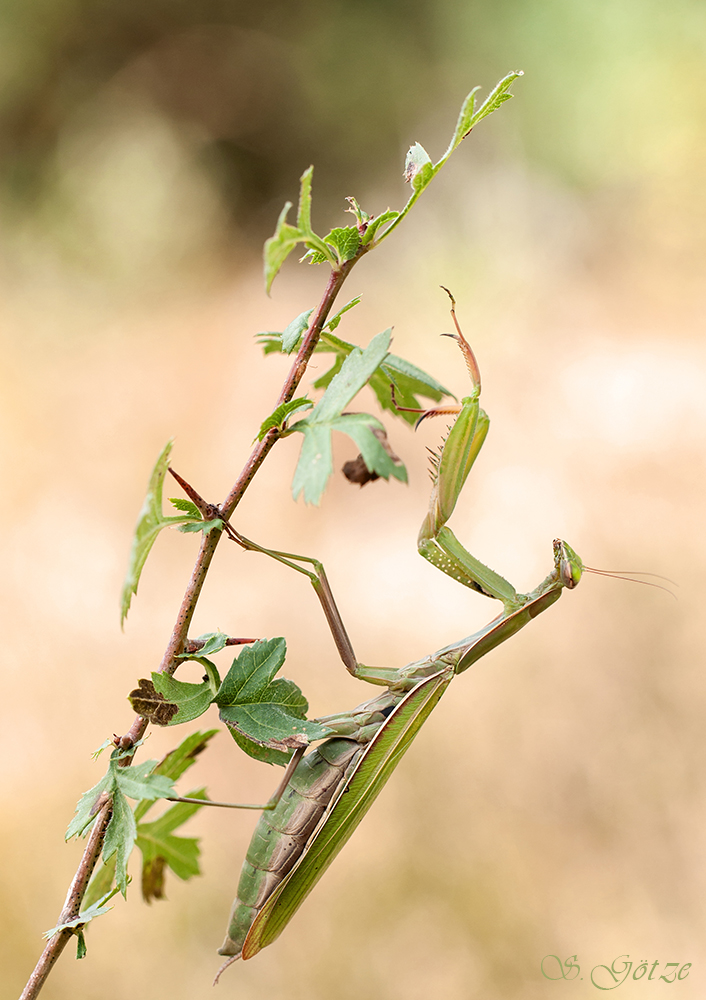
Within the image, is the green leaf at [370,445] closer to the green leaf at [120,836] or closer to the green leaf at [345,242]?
the green leaf at [345,242]

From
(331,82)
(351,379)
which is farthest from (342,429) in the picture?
(331,82)

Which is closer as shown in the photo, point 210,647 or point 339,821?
point 210,647

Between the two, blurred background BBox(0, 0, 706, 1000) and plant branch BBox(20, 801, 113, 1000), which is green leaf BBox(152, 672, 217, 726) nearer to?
plant branch BBox(20, 801, 113, 1000)

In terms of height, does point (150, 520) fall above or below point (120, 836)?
above

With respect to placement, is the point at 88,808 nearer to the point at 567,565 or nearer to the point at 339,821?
the point at 339,821

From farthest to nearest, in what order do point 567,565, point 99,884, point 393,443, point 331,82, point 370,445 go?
1. point 331,82
2. point 393,443
3. point 567,565
4. point 99,884
5. point 370,445

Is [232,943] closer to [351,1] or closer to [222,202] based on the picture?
[222,202]
